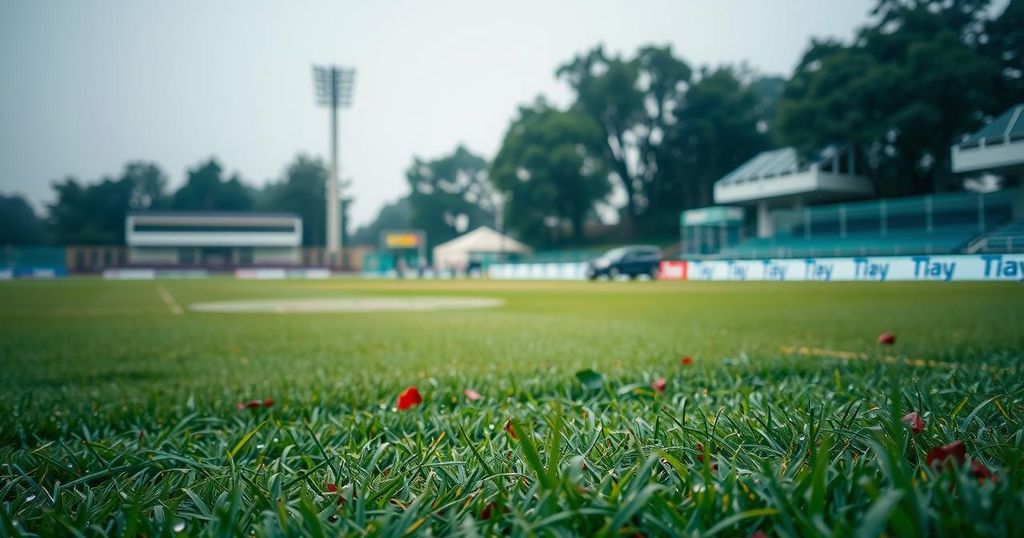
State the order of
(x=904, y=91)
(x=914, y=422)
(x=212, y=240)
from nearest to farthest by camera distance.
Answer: (x=914, y=422), (x=904, y=91), (x=212, y=240)

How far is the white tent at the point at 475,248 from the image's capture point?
1613 inches

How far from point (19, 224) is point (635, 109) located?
57858 millimetres

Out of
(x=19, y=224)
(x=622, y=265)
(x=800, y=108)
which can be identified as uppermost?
(x=19, y=224)

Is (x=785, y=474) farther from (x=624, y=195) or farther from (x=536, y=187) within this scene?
(x=536, y=187)

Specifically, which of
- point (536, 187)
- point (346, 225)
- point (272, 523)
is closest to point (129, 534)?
point (272, 523)

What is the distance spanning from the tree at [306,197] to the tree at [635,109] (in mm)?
63994

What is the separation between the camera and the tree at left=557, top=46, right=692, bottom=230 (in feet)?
15.1

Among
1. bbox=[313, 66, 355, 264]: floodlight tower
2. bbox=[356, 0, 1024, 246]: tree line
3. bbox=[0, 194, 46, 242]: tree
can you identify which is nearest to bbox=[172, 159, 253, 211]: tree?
bbox=[0, 194, 46, 242]: tree

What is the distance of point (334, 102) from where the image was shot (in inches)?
2133

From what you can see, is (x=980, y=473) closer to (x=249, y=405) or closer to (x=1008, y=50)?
(x=249, y=405)

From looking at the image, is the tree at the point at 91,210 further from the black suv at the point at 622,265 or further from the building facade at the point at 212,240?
the black suv at the point at 622,265

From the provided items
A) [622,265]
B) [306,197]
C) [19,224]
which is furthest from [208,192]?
[622,265]

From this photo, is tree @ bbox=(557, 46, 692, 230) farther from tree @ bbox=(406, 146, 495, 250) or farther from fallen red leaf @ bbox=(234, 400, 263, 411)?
tree @ bbox=(406, 146, 495, 250)

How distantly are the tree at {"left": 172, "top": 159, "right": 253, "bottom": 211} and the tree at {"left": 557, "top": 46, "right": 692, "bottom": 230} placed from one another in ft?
218
